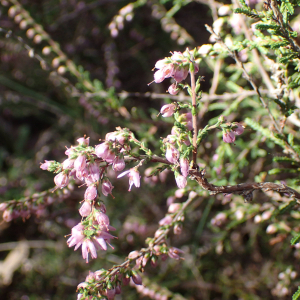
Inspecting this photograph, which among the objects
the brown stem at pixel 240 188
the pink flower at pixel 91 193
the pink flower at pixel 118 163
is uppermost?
the pink flower at pixel 118 163

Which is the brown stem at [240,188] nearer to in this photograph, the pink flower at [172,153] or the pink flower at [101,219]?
the pink flower at [172,153]

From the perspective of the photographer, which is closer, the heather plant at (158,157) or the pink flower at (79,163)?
the pink flower at (79,163)

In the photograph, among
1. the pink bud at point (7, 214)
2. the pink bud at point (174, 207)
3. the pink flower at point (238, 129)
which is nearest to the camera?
the pink flower at point (238, 129)

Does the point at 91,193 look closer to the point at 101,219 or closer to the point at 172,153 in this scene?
the point at 101,219

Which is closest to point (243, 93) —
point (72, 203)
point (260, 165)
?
point (260, 165)

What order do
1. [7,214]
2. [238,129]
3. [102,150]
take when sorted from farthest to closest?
[7,214]
[238,129]
[102,150]

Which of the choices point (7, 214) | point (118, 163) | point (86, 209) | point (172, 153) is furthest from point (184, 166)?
point (7, 214)

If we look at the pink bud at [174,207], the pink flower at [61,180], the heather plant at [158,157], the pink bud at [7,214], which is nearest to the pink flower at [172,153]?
the heather plant at [158,157]

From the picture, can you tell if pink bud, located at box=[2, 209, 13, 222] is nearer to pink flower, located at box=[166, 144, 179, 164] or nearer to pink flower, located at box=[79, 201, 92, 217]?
pink flower, located at box=[79, 201, 92, 217]

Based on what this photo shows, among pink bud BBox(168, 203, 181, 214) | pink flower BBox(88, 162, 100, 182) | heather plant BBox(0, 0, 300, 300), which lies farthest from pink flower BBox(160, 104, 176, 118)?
pink bud BBox(168, 203, 181, 214)
